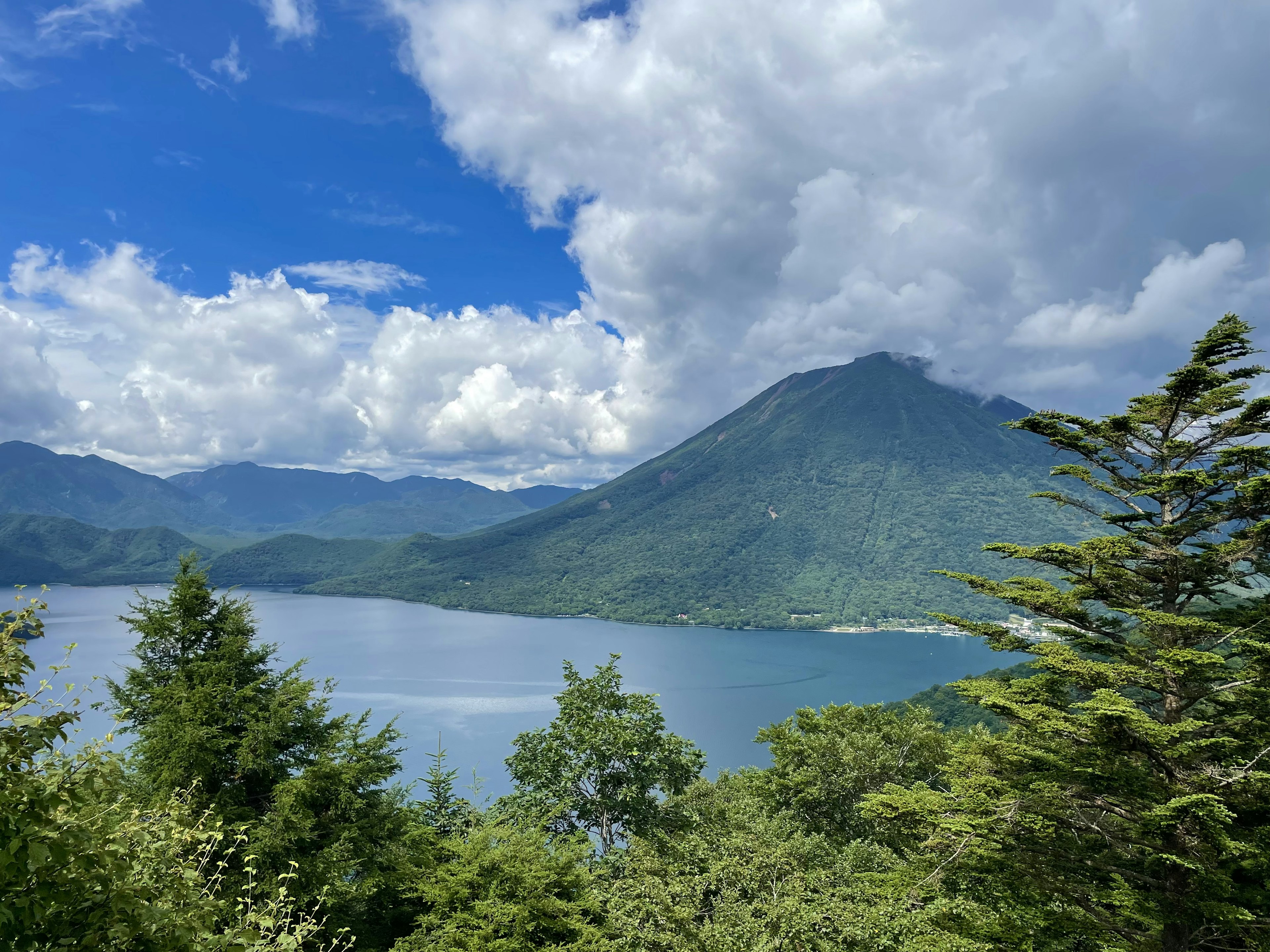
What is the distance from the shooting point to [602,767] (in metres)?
15.7

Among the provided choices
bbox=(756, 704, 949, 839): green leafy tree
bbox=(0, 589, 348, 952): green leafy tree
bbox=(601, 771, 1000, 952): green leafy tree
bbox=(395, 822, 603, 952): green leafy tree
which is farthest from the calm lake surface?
bbox=(0, 589, 348, 952): green leafy tree

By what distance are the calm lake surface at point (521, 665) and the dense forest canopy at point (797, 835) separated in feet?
137

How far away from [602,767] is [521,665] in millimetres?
92154

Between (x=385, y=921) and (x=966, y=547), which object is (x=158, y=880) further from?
(x=966, y=547)

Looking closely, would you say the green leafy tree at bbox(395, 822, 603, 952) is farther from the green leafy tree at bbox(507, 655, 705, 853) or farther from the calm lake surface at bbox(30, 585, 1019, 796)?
the calm lake surface at bbox(30, 585, 1019, 796)

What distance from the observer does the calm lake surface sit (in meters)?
69.2

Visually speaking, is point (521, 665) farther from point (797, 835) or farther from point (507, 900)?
point (507, 900)

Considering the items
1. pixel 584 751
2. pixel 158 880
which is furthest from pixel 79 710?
pixel 584 751

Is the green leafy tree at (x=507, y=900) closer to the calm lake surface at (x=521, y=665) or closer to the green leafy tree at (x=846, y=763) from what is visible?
the green leafy tree at (x=846, y=763)

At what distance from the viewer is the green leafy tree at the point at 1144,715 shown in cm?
796

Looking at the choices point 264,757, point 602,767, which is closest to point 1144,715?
point 602,767

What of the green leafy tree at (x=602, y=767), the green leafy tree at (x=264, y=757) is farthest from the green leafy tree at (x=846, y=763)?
the green leafy tree at (x=264, y=757)

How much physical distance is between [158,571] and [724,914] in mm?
236072

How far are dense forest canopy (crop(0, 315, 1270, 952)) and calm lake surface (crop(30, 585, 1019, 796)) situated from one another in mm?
41824
